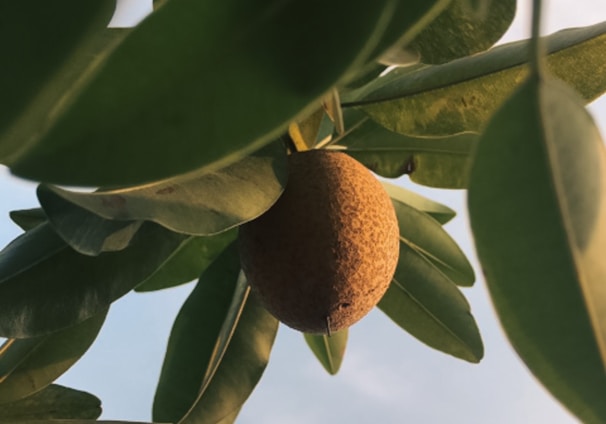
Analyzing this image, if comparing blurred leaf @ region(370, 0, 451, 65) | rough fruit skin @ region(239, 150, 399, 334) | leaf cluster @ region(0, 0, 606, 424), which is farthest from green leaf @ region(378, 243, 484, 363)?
blurred leaf @ region(370, 0, 451, 65)

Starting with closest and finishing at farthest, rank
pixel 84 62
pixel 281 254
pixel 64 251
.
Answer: pixel 84 62 → pixel 281 254 → pixel 64 251

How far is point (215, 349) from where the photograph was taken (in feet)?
4.58

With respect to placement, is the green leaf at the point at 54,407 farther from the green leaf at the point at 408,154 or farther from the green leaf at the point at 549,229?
the green leaf at the point at 549,229

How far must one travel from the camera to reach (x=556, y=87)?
1.60 feet

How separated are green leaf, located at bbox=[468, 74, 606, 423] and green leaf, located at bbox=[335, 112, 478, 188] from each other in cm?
89

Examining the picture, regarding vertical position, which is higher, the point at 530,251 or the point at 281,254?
the point at 530,251

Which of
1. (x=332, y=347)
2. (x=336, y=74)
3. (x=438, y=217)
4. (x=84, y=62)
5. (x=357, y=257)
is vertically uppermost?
(x=336, y=74)

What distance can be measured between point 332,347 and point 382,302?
0.25 metres

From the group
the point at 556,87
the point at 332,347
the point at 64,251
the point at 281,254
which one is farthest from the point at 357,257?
the point at 332,347

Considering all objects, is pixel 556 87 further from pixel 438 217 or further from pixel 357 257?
pixel 438 217

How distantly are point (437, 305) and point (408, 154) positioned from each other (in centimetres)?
26

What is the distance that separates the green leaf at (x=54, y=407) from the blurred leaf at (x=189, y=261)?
0.21m

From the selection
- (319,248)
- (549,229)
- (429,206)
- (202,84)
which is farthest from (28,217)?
(549,229)

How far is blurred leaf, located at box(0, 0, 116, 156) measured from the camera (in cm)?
52
